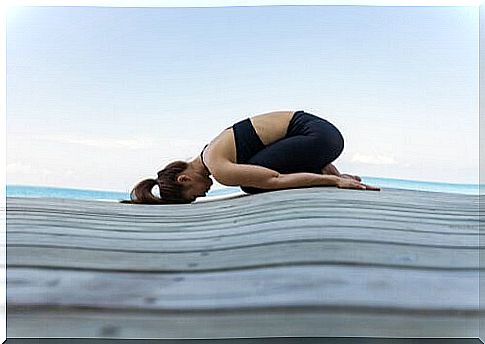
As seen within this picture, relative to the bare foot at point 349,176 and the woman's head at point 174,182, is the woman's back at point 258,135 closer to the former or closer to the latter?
the woman's head at point 174,182

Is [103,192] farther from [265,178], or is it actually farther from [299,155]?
[299,155]

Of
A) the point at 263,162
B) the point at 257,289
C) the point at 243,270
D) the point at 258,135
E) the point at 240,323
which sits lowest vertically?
the point at 240,323

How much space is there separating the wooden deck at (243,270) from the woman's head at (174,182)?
0.20 ft

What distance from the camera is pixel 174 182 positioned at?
464 centimetres

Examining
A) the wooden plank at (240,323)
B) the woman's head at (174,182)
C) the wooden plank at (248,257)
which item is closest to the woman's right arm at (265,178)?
the woman's head at (174,182)

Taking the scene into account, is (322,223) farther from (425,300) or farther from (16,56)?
(16,56)

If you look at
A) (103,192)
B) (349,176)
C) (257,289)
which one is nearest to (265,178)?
(349,176)

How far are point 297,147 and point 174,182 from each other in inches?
29.8

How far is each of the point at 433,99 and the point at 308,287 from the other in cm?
135

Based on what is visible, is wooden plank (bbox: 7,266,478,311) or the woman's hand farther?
the woman's hand

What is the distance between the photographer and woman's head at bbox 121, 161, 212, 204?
4629 millimetres

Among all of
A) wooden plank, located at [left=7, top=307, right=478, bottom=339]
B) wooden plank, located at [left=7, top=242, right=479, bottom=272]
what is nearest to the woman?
wooden plank, located at [left=7, top=242, right=479, bottom=272]

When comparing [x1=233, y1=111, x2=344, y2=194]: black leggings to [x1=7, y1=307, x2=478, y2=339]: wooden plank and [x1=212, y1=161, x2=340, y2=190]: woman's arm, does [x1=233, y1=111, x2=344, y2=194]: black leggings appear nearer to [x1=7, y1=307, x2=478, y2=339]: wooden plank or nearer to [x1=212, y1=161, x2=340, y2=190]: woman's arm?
[x1=212, y1=161, x2=340, y2=190]: woman's arm

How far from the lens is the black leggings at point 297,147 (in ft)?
15.1
